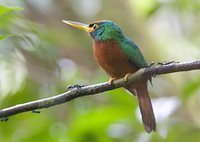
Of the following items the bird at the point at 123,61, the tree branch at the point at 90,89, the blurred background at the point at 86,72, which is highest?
the tree branch at the point at 90,89

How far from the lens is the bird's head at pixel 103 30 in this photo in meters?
2.55

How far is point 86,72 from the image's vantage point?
428 cm

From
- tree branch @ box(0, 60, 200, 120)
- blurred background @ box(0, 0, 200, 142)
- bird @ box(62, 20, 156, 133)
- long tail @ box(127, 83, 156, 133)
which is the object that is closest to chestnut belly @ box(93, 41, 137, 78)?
bird @ box(62, 20, 156, 133)

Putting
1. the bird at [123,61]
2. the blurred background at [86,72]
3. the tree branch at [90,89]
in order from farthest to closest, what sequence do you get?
the blurred background at [86,72] < the bird at [123,61] < the tree branch at [90,89]

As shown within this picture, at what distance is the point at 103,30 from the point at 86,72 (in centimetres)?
169

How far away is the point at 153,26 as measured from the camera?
4.69 m

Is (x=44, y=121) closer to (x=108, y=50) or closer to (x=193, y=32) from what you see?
(x=108, y=50)

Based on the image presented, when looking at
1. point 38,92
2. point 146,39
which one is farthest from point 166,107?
point 146,39

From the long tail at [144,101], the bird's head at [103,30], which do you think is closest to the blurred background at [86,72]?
the bird's head at [103,30]

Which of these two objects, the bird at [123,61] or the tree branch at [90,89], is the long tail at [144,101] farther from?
the tree branch at [90,89]

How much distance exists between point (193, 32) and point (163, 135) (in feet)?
5.60

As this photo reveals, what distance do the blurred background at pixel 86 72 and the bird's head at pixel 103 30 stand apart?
8.1 inches

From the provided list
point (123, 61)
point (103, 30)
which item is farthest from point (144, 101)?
point (103, 30)

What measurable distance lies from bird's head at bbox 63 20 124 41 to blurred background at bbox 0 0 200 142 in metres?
0.20
